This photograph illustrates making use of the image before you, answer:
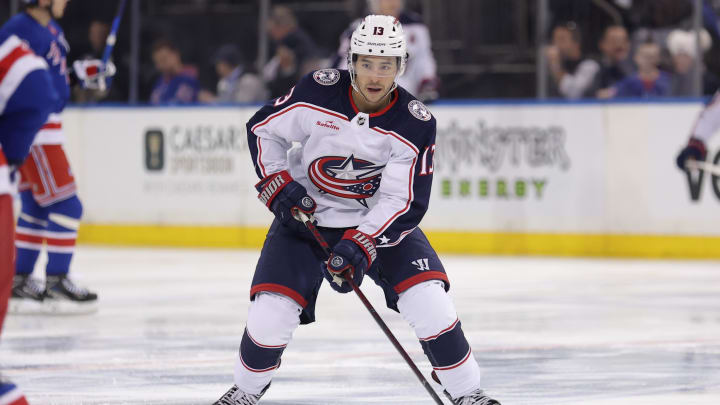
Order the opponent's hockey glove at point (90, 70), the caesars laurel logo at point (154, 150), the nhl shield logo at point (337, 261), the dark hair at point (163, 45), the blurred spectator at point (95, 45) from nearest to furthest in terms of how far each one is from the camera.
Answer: the nhl shield logo at point (337, 261) < the opponent's hockey glove at point (90, 70) < the caesars laurel logo at point (154, 150) < the dark hair at point (163, 45) < the blurred spectator at point (95, 45)

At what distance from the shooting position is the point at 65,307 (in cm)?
712

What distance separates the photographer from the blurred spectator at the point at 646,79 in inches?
395

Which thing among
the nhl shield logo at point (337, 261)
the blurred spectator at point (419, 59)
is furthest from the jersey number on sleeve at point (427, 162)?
the blurred spectator at point (419, 59)

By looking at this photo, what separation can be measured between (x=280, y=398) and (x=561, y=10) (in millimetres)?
6154

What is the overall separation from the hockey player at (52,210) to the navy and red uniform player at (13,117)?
12.5ft

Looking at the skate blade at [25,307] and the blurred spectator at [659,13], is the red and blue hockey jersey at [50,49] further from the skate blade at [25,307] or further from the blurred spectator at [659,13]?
the blurred spectator at [659,13]

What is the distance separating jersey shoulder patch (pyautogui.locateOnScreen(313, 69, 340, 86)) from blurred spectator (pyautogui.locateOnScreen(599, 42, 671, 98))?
20.4 ft

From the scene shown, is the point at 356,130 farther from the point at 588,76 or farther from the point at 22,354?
the point at 588,76

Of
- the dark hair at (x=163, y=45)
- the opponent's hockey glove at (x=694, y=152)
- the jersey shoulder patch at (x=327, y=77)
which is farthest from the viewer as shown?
the dark hair at (x=163, y=45)

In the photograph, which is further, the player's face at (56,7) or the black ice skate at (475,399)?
the player's face at (56,7)

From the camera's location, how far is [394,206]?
158 inches

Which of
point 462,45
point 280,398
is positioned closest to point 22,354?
point 280,398

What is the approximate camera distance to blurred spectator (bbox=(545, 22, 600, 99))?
33.6ft

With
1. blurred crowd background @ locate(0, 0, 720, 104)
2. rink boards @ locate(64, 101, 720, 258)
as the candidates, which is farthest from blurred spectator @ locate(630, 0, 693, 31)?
rink boards @ locate(64, 101, 720, 258)
